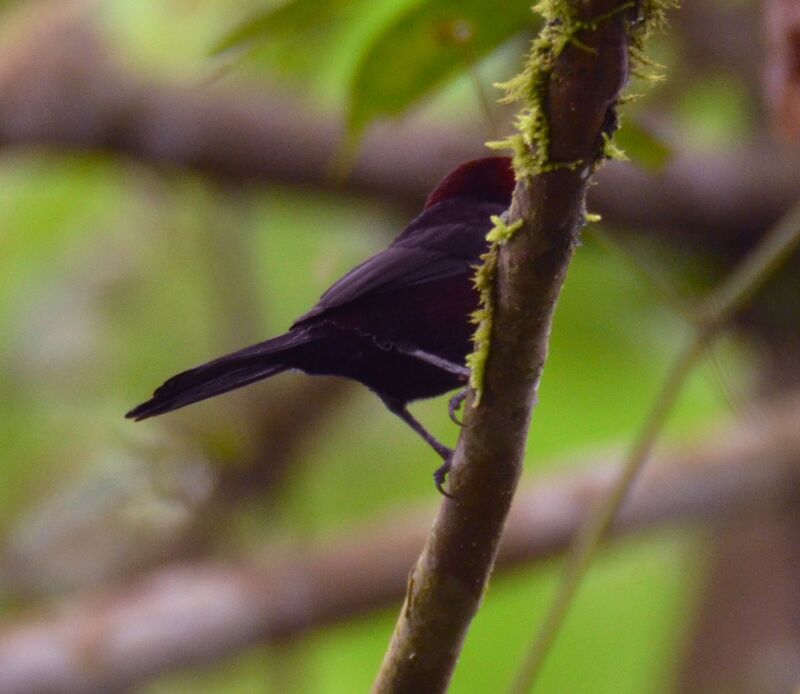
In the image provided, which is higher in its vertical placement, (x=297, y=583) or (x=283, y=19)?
(x=297, y=583)

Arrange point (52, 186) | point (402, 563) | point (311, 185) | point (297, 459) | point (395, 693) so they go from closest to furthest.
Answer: point (395, 693), point (402, 563), point (311, 185), point (297, 459), point (52, 186)

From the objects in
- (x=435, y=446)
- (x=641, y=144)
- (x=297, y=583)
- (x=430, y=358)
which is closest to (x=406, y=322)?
(x=430, y=358)

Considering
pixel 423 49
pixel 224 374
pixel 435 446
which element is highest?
pixel 423 49

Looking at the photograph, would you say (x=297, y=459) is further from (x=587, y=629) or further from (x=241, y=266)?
(x=587, y=629)

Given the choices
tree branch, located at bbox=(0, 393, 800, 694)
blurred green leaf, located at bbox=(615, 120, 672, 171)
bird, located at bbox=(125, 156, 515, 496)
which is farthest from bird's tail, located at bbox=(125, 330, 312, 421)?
tree branch, located at bbox=(0, 393, 800, 694)

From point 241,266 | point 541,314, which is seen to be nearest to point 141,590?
point 241,266

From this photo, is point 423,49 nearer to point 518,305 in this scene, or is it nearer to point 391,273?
point 391,273

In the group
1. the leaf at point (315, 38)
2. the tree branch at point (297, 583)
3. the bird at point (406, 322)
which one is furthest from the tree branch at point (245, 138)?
the bird at point (406, 322)
